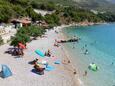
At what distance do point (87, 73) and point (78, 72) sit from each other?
3.83 feet

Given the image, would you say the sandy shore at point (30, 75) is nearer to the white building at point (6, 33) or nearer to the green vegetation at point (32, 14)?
the white building at point (6, 33)

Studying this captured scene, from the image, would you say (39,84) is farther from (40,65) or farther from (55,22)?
(55,22)

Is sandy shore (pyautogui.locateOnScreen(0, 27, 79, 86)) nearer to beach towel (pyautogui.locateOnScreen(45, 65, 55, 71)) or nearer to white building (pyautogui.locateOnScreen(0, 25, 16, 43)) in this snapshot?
beach towel (pyautogui.locateOnScreen(45, 65, 55, 71))

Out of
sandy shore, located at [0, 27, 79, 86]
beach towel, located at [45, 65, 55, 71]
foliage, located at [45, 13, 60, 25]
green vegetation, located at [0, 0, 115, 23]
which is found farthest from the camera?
foliage, located at [45, 13, 60, 25]

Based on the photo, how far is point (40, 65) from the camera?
33969 mm

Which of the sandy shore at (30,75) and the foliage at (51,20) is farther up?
the sandy shore at (30,75)

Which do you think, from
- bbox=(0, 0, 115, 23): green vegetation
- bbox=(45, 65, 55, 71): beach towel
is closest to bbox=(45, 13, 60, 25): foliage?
bbox=(0, 0, 115, 23): green vegetation

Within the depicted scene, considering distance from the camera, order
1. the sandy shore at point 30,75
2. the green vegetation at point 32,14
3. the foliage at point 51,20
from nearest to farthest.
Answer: the sandy shore at point 30,75, the green vegetation at point 32,14, the foliage at point 51,20

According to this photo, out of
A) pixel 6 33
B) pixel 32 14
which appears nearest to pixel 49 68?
pixel 6 33

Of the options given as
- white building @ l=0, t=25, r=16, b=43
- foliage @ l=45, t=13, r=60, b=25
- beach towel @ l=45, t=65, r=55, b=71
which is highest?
beach towel @ l=45, t=65, r=55, b=71

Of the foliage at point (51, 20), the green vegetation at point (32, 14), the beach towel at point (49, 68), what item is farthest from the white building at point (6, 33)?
the foliage at point (51, 20)

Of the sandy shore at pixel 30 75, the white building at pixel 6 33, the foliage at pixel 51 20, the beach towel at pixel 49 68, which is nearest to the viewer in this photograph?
the sandy shore at pixel 30 75

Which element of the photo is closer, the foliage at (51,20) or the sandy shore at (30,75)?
the sandy shore at (30,75)

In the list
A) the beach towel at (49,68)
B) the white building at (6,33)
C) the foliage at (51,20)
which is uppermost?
the beach towel at (49,68)
